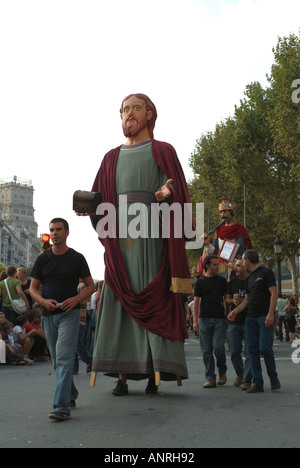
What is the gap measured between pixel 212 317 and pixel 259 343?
84 cm

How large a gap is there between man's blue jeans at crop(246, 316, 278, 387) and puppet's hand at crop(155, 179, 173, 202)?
6.89ft

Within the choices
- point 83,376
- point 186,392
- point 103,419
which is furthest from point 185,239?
point 83,376

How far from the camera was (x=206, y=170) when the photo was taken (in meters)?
43.7

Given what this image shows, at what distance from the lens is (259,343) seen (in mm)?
8297

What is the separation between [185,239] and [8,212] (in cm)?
18372

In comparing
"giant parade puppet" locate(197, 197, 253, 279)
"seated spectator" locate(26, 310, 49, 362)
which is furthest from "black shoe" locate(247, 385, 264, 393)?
"seated spectator" locate(26, 310, 49, 362)

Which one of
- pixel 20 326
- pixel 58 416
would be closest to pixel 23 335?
pixel 20 326

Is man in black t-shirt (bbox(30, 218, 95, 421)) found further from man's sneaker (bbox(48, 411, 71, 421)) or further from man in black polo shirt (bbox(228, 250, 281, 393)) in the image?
man in black polo shirt (bbox(228, 250, 281, 393))

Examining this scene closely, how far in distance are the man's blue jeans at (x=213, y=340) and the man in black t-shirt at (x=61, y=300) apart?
262 centimetres

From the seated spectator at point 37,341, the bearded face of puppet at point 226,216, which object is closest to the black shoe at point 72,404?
the bearded face of puppet at point 226,216

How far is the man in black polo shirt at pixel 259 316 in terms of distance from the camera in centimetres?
800

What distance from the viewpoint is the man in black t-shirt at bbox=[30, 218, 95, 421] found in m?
6.00
